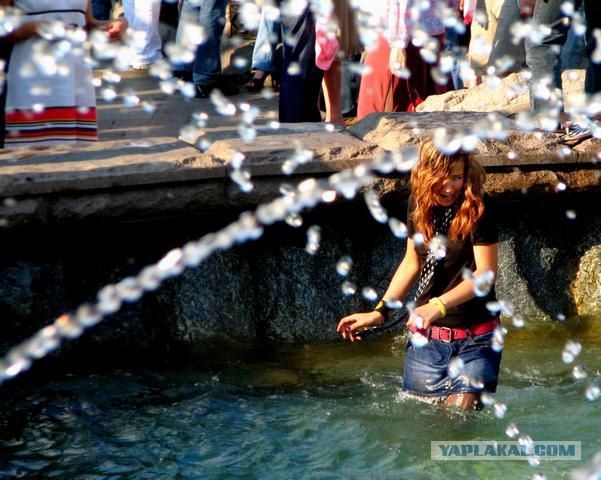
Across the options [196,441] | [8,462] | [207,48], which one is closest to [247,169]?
[196,441]

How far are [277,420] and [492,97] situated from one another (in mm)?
3004

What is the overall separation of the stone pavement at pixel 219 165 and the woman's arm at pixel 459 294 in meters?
1.02

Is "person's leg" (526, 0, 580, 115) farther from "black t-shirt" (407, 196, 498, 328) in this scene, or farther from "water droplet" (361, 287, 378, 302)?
"black t-shirt" (407, 196, 498, 328)

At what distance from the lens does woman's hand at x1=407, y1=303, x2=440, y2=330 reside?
396cm

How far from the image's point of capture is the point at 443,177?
13.3 feet

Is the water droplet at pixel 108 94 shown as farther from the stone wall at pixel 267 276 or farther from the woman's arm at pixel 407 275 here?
the woman's arm at pixel 407 275

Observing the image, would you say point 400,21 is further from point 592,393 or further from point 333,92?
point 592,393

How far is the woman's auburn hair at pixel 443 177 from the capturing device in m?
4.05

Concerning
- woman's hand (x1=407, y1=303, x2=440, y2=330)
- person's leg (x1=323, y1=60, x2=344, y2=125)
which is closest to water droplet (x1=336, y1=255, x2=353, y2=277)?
woman's hand (x1=407, y1=303, x2=440, y2=330)

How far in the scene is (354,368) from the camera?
16.6ft

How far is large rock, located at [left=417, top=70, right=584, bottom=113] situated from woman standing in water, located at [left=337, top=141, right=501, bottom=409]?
2.57 meters

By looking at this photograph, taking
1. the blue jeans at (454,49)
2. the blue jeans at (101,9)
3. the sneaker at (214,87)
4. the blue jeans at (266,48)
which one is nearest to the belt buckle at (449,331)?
the blue jeans at (454,49)

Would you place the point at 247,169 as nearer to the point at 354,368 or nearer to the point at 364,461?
the point at 354,368

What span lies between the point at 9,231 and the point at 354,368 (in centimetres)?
153
